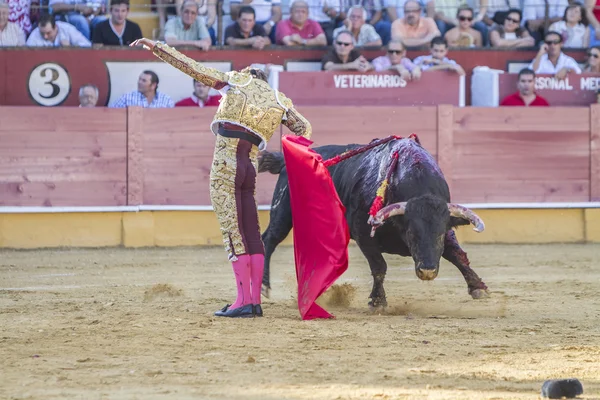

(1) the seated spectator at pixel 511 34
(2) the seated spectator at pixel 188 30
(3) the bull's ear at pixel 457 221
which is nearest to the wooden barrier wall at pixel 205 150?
(2) the seated spectator at pixel 188 30

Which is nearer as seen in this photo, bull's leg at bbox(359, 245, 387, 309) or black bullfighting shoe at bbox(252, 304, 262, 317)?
black bullfighting shoe at bbox(252, 304, 262, 317)

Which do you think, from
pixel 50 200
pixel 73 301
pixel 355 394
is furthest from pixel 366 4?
pixel 355 394

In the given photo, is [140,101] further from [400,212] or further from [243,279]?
[400,212]

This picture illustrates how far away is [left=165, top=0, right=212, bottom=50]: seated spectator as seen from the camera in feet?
31.5

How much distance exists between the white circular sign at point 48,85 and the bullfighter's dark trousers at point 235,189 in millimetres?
4776

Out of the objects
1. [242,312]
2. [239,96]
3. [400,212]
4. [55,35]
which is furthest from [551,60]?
[242,312]

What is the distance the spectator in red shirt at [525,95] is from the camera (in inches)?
387

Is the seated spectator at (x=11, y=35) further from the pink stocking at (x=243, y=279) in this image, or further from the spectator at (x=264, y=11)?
the pink stocking at (x=243, y=279)

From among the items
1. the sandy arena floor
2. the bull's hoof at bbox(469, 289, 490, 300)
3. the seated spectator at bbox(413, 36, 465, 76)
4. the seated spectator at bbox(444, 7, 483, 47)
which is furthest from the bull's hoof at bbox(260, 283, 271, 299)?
the seated spectator at bbox(444, 7, 483, 47)

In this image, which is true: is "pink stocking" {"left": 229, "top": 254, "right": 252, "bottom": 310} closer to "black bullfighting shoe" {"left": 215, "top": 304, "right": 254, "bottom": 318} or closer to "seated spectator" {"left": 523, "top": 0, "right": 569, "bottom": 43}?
"black bullfighting shoe" {"left": 215, "top": 304, "right": 254, "bottom": 318}

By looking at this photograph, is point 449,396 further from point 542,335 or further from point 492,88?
point 492,88

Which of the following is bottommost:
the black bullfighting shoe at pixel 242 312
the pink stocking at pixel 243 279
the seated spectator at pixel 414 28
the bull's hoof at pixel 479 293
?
the black bullfighting shoe at pixel 242 312

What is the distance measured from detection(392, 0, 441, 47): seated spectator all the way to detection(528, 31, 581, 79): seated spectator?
0.96m

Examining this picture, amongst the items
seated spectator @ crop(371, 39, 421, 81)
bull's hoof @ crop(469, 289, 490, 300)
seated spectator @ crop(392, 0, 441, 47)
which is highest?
seated spectator @ crop(392, 0, 441, 47)
